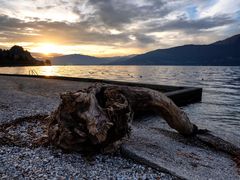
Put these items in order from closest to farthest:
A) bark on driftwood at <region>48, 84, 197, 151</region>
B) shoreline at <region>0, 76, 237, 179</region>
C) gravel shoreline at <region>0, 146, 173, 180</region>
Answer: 1. gravel shoreline at <region>0, 146, 173, 180</region>
2. shoreline at <region>0, 76, 237, 179</region>
3. bark on driftwood at <region>48, 84, 197, 151</region>

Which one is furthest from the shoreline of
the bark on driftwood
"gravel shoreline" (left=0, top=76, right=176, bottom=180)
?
the bark on driftwood

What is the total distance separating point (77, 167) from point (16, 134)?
3.53 meters

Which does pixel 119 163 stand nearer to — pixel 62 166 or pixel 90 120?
pixel 90 120

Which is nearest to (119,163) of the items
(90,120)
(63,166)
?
(90,120)

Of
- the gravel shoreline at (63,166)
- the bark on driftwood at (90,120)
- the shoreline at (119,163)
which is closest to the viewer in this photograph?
the gravel shoreline at (63,166)

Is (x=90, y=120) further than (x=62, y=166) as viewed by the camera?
Yes

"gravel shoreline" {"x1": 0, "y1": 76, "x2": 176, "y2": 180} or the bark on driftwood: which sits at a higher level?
the bark on driftwood

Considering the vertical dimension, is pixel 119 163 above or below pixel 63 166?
below

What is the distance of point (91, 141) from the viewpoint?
26.5ft

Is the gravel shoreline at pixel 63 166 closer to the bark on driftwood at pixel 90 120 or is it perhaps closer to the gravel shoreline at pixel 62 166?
the gravel shoreline at pixel 62 166

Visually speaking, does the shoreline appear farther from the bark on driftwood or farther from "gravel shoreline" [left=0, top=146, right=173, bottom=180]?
the bark on driftwood

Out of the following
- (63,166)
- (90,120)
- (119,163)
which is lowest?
(119,163)

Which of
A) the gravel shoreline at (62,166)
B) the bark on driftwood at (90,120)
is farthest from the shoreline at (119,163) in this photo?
the bark on driftwood at (90,120)

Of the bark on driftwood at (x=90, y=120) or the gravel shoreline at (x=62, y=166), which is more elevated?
the bark on driftwood at (x=90, y=120)
